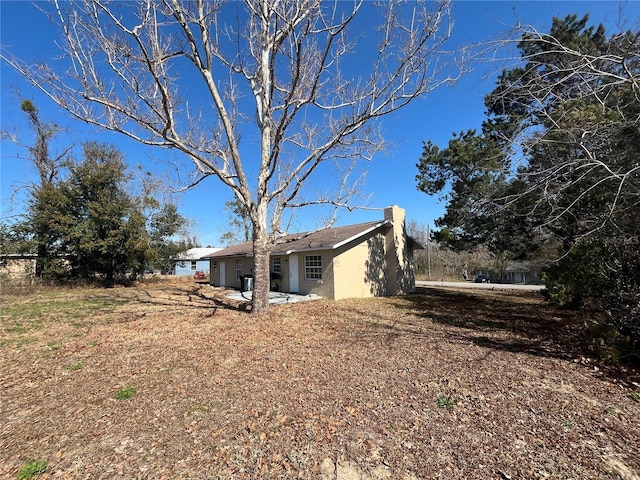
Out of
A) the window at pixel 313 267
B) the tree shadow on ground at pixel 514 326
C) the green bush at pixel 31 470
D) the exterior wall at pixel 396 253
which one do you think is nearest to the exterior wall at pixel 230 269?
the window at pixel 313 267

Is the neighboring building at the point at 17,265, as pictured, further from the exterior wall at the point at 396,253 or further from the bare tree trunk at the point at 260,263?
the exterior wall at the point at 396,253

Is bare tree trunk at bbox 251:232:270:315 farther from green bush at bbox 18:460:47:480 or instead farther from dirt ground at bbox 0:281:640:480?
green bush at bbox 18:460:47:480

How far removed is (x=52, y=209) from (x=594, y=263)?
26.5 meters

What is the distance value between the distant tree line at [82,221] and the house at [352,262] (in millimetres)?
8502

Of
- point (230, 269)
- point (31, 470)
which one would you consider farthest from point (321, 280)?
point (31, 470)

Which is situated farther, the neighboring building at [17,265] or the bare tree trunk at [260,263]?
the neighboring building at [17,265]

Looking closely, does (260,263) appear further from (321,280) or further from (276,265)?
(276,265)

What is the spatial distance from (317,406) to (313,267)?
11.1m

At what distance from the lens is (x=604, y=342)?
17.5 ft

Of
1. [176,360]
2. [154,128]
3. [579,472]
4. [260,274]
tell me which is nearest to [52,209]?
[154,128]

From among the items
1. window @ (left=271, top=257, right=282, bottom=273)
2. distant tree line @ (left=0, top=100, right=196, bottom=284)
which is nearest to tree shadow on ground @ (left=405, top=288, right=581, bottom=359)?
window @ (left=271, top=257, right=282, bottom=273)

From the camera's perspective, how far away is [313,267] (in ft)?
48.9

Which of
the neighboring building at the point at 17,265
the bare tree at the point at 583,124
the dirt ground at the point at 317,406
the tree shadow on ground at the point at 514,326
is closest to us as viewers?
the dirt ground at the point at 317,406

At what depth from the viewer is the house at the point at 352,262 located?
547 inches
